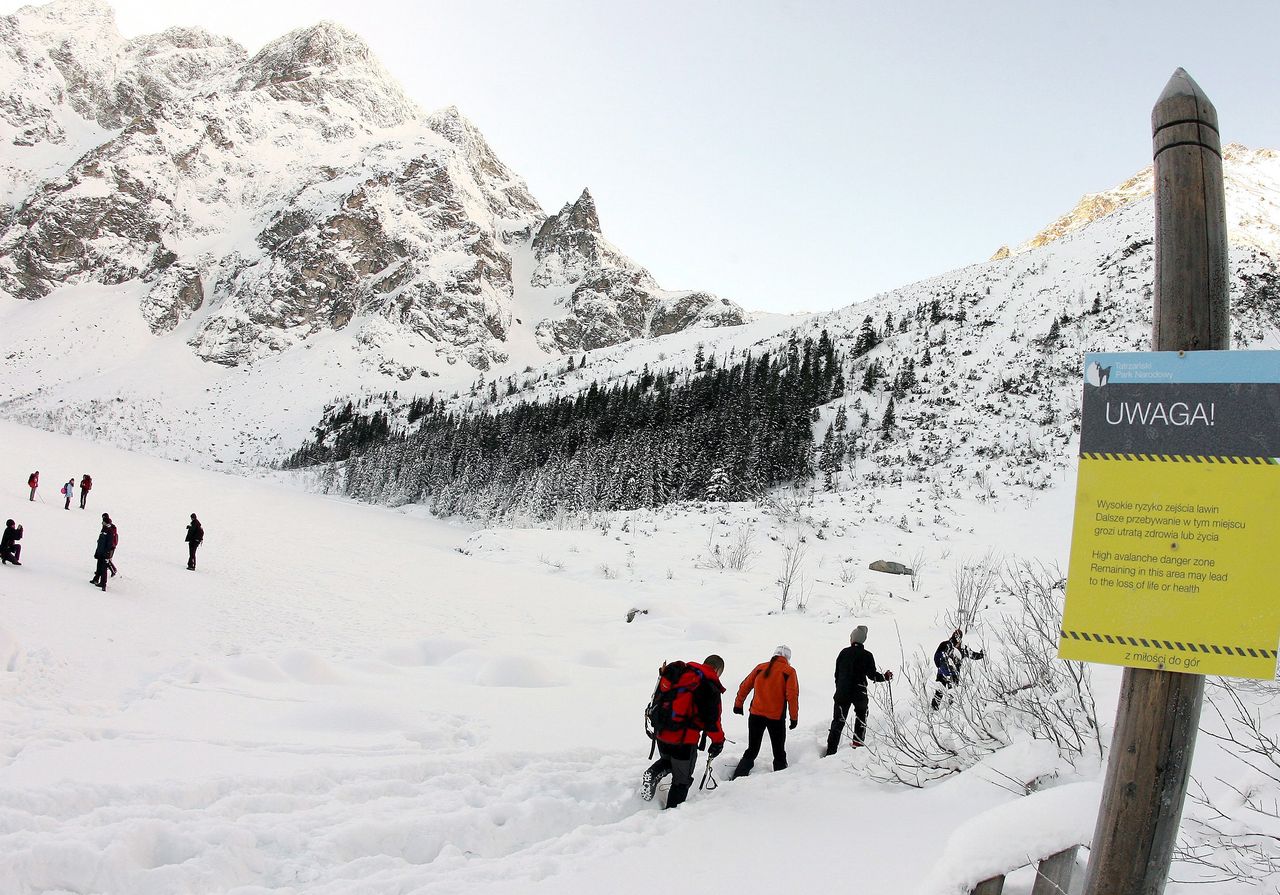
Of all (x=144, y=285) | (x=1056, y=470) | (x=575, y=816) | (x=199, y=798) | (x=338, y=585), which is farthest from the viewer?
(x=144, y=285)

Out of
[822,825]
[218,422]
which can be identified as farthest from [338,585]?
[218,422]

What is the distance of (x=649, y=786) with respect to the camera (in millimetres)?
5977

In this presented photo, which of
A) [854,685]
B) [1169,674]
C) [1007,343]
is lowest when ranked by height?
[854,685]

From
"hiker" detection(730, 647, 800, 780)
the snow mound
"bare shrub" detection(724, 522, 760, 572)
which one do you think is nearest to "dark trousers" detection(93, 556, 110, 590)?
"hiker" detection(730, 647, 800, 780)

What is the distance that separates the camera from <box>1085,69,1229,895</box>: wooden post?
200 centimetres

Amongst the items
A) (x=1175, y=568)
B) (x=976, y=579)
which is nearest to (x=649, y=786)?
(x=1175, y=568)

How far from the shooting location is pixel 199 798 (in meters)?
5.00

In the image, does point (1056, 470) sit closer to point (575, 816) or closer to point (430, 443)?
point (575, 816)

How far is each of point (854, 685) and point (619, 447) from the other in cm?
5270

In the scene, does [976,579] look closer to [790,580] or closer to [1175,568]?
[790,580]


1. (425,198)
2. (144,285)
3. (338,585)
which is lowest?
(338,585)

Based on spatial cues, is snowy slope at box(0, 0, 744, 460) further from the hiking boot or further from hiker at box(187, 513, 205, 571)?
the hiking boot

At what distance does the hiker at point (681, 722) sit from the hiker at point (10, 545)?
14.3 meters

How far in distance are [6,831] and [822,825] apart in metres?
5.48
